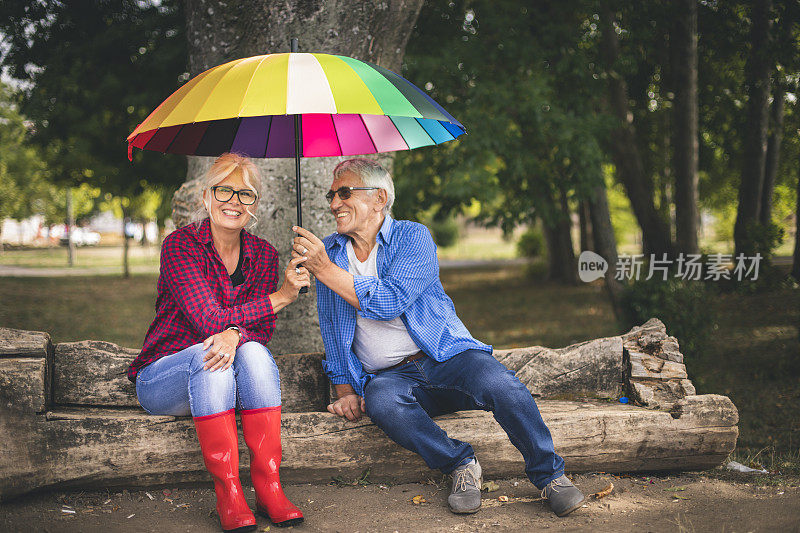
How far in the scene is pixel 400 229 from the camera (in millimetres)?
3686

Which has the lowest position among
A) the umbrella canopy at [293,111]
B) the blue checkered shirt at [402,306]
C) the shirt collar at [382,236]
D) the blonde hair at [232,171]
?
the blue checkered shirt at [402,306]

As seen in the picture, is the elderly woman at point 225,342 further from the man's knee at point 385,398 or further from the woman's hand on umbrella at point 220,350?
the man's knee at point 385,398

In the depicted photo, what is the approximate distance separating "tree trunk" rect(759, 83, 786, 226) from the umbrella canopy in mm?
9649

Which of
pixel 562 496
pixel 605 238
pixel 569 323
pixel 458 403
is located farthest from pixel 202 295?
pixel 569 323

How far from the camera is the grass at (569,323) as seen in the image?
628cm

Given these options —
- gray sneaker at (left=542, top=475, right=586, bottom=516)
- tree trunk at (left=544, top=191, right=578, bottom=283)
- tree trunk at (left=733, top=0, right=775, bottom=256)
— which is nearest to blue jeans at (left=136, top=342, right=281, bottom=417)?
gray sneaker at (left=542, top=475, right=586, bottom=516)

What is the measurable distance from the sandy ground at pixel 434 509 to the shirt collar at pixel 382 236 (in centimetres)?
133

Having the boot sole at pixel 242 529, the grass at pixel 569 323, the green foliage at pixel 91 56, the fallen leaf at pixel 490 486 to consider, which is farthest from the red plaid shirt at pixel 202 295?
the green foliage at pixel 91 56

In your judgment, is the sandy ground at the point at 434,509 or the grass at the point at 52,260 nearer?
the sandy ground at the point at 434,509

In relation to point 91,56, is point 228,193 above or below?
below

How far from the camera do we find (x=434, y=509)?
3.44 m

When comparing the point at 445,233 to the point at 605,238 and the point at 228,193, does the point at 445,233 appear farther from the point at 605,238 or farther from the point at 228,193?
the point at 228,193

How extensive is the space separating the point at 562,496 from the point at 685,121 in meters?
7.68

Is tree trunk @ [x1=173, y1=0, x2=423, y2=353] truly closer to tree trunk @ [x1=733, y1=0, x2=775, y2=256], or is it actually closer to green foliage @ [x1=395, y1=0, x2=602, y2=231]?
green foliage @ [x1=395, y1=0, x2=602, y2=231]
